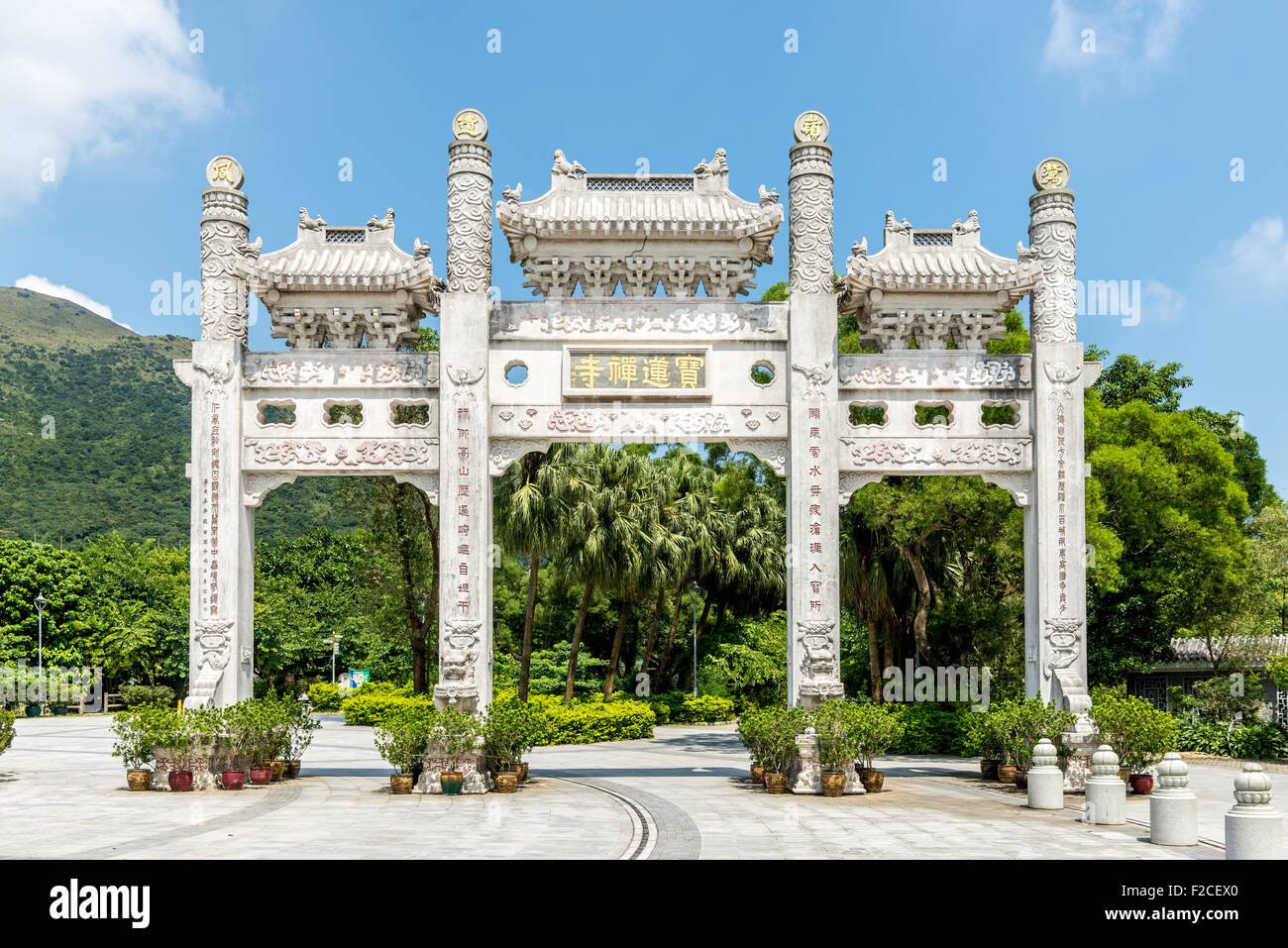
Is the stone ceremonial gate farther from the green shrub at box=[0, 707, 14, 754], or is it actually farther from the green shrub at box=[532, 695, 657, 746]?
the green shrub at box=[532, 695, 657, 746]

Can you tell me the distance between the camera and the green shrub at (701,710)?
86.6 feet

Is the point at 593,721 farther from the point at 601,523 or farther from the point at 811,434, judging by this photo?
the point at 811,434

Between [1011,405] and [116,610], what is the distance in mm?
28897

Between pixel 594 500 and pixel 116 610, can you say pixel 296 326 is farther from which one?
pixel 116 610

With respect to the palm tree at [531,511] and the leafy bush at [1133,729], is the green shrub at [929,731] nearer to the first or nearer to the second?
the leafy bush at [1133,729]

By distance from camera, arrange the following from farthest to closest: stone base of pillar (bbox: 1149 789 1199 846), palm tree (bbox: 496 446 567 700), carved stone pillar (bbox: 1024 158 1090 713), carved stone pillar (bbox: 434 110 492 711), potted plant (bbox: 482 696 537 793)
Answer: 1. palm tree (bbox: 496 446 567 700)
2. carved stone pillar (bbox: 1024 158 1090 713)
3. carved stone pillar (bbox: 434 110 492 711)
4. potted plant (bbox: 482 696 537 793)
5. stone base of pillar (bbox: 1149 789 1199 846)

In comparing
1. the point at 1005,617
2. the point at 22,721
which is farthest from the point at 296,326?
the point at 22,721

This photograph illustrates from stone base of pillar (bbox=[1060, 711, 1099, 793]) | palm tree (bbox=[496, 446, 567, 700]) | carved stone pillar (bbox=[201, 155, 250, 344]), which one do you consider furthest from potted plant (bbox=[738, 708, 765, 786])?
palm tree (bbox=[496, 446, 567, 700])

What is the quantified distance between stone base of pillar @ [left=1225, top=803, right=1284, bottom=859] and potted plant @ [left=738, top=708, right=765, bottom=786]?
220 inches

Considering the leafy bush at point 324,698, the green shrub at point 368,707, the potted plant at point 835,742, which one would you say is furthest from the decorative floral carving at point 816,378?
the leafy bush at point 324,698

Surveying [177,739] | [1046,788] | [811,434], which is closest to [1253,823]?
[1046,788]

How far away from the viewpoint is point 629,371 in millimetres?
12734

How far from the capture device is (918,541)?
17.6 m

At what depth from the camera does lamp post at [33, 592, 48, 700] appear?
3014 cm
